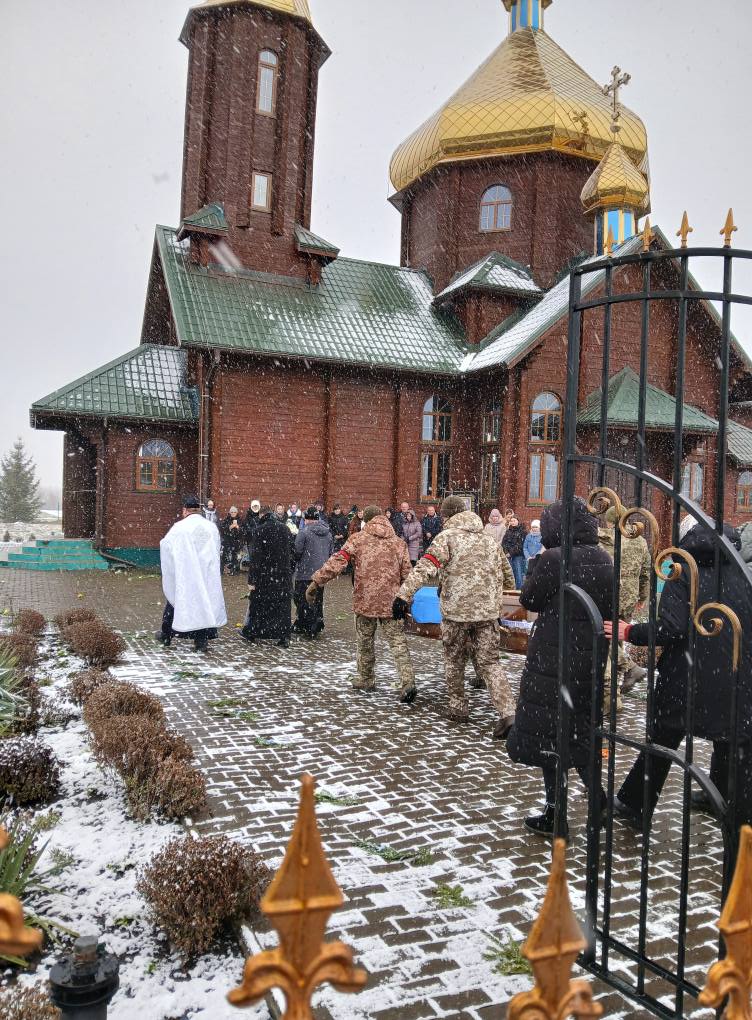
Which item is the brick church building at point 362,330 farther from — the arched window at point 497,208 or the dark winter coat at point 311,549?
the dark winter coat at point 311,549

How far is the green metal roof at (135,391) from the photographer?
19844 mm

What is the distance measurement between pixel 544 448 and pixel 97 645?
16.0 metres

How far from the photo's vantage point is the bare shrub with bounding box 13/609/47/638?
10062 mm

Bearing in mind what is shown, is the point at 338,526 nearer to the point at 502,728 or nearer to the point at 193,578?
the point at 193,578

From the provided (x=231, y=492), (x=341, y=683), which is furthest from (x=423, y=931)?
(x=231, y=492)

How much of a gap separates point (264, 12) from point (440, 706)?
22811 millimetres

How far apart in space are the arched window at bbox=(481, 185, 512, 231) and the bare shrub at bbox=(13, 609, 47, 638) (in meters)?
20.5

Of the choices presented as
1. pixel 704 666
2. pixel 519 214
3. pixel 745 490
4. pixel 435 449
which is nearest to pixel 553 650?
pixel 704 666

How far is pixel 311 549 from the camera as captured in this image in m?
11.5

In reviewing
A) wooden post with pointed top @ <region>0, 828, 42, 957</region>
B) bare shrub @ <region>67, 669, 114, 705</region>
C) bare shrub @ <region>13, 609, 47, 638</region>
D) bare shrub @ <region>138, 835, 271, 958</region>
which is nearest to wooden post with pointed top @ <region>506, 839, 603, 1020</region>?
wooden post with pointed top @ <region>0, 828, 42, 957</region>

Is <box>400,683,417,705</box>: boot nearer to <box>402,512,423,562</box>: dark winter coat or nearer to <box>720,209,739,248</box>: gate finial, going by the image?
<box>720,209,739,248</box>: gate finial

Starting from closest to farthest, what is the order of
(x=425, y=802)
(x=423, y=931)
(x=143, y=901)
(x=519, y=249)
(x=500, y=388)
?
(x=423, y=931) → (x=143, y=901) → (x=425, y=802) → (x=500, y=388) → (x=519, y=249)

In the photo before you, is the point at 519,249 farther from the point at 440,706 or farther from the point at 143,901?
the point at 143,901

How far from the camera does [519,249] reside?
1006 inches
